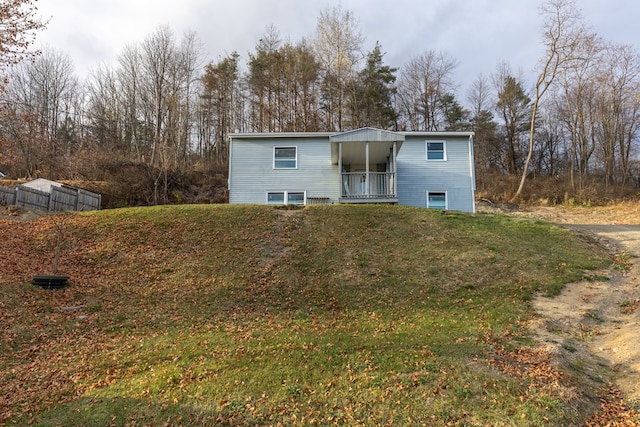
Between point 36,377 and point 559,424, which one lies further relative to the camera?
point 36,377

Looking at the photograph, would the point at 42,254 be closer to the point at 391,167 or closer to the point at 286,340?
the point at 286,340

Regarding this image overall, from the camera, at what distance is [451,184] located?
19.6 metres

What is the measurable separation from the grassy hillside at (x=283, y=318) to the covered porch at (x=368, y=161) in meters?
1.75

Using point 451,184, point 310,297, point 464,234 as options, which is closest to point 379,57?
point 451,184

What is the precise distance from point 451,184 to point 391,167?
3.46 meters

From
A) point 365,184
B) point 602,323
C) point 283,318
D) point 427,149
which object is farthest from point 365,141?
point 602,323

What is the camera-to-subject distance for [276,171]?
64.8ft

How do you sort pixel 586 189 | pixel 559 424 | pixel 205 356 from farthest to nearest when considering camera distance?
pixel 586 189 < pixel 205 356 < pixel 559 424

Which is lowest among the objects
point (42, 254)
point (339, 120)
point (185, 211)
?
point (42, 254)

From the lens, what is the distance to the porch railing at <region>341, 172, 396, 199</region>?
58.3 ft

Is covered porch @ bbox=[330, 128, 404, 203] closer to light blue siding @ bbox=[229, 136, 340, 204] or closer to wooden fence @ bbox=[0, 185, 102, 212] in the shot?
light blue siding @ bbox=[229, 136, 340, 204]

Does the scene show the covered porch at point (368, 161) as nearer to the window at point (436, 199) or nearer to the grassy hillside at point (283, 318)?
the grassy hillside at point (283, 318)

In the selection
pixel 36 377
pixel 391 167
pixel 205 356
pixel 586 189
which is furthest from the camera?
pixel 586 189

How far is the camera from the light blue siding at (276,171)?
64.1 feet
